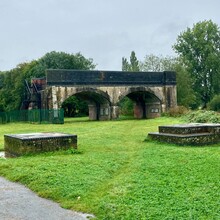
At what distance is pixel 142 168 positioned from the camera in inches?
333

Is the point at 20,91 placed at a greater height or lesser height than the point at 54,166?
greater

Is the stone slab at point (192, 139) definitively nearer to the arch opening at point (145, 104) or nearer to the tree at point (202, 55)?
the arch opening at point (145, 104)

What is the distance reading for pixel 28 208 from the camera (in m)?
6.02

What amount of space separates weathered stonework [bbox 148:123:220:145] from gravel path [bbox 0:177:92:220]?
6781 millimetres

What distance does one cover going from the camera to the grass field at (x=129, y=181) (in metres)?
5.48

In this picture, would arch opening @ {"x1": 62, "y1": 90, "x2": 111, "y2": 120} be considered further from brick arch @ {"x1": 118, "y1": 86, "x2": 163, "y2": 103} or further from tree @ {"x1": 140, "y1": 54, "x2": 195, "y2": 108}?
tree @ {"x1": 140, "y1": 54, "x2": 195, "y2": 108}

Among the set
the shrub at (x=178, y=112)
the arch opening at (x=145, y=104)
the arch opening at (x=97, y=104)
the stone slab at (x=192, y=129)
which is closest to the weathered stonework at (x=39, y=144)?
the stone slab at (x=192, y=129)

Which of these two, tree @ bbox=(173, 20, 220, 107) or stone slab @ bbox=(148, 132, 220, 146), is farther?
tree @ bbox=(173, 20, 220, 107)

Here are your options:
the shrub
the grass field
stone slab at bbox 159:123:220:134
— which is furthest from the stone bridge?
the grass field

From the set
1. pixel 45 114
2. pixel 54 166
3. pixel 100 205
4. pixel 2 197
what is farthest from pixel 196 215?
pixel 45 114

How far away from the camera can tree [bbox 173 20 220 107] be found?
5276cm

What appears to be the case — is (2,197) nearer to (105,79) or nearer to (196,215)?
(196,215)

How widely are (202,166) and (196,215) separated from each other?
336 centimetres

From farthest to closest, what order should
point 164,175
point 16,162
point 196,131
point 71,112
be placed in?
point 71,112 → point 196,131 → point 16,162 → point 164,175
